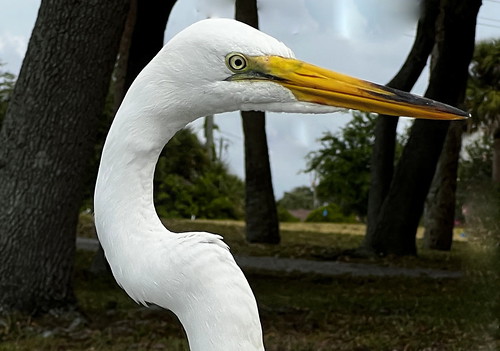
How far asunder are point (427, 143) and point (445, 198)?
3.31 metres

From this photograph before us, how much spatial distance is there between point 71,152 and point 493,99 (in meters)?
22.6

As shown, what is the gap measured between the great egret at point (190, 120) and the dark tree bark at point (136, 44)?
6711 mm

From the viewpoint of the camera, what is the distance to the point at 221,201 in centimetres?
2317

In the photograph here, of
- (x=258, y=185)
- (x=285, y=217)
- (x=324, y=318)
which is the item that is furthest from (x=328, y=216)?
(x=324, y=318)

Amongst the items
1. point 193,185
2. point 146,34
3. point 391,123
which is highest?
point 146,34

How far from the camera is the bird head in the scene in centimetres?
186

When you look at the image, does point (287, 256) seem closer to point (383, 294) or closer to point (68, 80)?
point (383, 294)

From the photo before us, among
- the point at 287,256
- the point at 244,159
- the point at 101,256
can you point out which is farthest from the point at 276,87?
the point at 244,159

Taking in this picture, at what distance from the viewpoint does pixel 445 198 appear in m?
14.0

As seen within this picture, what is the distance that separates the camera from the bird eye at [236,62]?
6.13ft

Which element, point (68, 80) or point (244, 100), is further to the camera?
point (68, 80)

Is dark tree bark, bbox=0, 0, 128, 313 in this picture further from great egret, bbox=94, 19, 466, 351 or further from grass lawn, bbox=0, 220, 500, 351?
great egret, bbox=94, 19, 466, 351

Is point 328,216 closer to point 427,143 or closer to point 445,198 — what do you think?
point 445,198

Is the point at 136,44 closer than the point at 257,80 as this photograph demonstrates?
No
